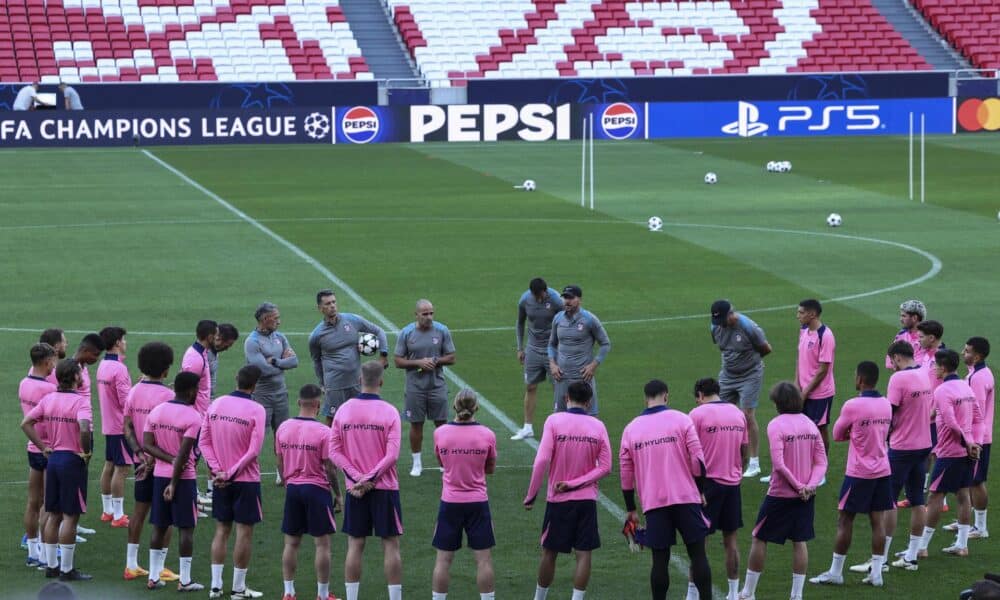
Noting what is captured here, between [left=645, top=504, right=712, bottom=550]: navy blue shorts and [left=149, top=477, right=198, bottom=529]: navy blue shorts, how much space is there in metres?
3.67

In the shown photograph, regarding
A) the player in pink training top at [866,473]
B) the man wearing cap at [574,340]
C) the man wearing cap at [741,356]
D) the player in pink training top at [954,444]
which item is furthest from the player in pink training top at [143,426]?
the player in pink training top at [954,444]

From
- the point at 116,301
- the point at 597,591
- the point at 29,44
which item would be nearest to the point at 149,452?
the point at 597,591

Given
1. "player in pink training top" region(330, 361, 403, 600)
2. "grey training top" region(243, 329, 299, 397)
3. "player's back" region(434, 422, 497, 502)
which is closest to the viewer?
"player's back" region(434, 422, 497, 502)

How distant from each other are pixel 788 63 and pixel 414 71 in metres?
15.0

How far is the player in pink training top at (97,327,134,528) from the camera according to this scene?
14.9 metres

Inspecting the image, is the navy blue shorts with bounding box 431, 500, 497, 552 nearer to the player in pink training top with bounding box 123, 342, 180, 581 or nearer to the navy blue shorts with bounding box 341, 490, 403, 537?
the navy blue shorts with bounding box 341, 490, 403, 537

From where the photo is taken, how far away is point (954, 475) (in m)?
Answer: 14.3

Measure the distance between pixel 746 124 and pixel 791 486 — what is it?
4705cm

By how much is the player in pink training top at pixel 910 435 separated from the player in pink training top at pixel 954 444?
4.8 inches

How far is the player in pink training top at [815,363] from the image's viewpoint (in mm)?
16328

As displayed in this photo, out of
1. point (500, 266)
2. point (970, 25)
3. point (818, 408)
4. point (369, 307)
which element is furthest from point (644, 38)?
point (818, 408)

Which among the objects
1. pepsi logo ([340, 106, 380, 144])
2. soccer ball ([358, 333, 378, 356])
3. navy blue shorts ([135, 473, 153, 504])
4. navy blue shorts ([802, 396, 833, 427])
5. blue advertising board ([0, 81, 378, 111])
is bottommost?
navy blue shorts ([135, 473, 153, 504])

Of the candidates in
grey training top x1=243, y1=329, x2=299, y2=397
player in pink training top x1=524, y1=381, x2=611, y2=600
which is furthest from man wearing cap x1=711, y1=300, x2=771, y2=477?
player in pink training top x1=524, y1=381, x2=611, y2=600

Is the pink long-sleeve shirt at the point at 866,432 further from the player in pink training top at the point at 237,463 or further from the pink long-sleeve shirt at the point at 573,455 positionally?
the player in pink training top at the point at 237,463
